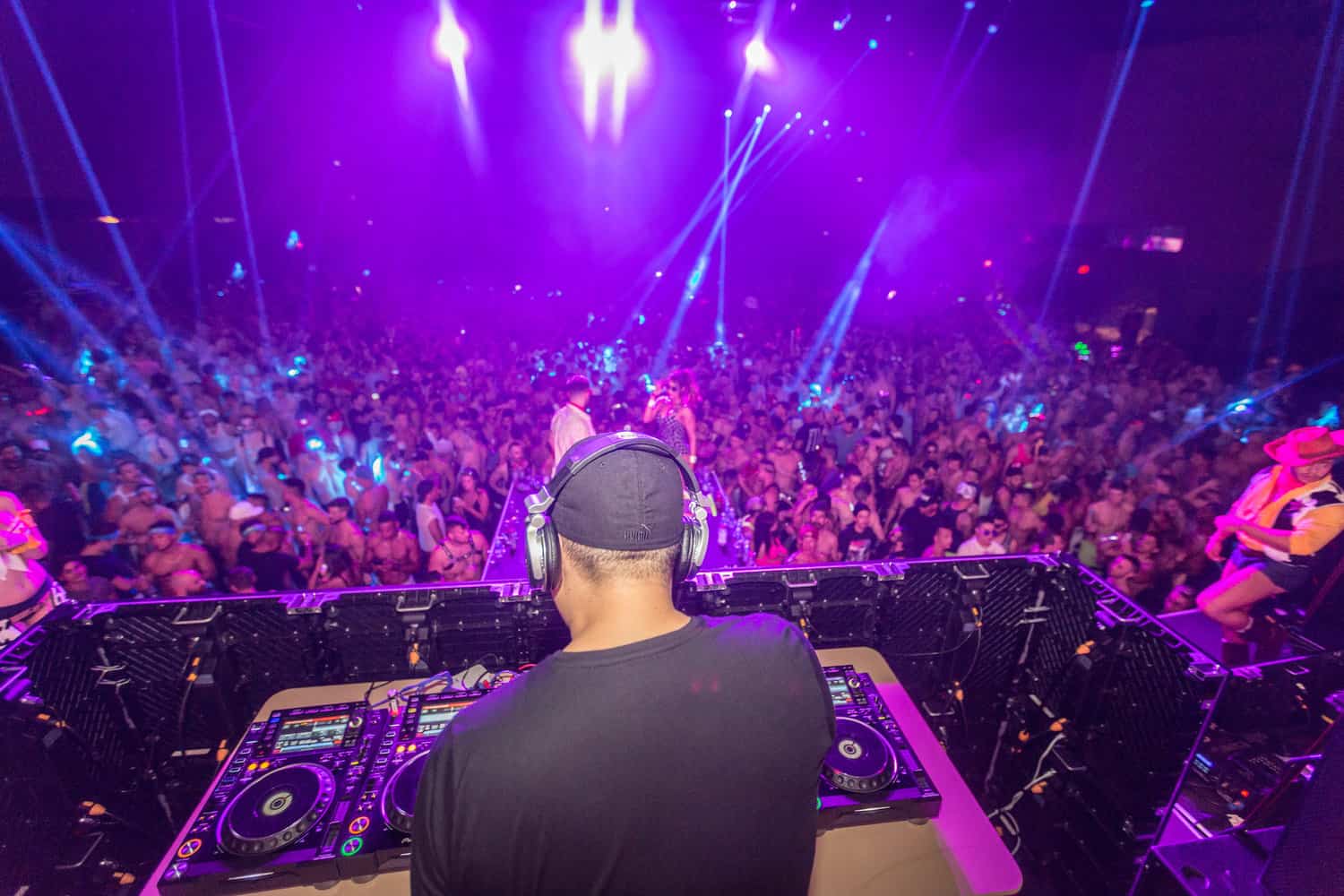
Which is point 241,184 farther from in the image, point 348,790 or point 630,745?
point 630,745

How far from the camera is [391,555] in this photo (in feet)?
13.5

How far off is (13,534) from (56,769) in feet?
6.33

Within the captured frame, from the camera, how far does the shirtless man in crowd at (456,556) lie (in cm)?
402

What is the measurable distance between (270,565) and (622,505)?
3.96m

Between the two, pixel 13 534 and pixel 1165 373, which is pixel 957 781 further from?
pixel 1165 373

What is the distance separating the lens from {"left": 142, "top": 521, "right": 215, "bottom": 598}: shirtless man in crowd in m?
3.70

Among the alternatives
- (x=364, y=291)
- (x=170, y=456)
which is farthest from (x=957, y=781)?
(x=364, y=291)

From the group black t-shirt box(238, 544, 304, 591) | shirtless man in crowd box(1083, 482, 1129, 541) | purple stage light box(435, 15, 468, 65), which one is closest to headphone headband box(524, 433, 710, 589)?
black t-shirt box(238, 544, 304, 591)

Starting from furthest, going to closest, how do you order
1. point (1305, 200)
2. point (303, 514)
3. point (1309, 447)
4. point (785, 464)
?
point (1305, 200) < point (785, 464) < point (303, 514) < point (1309, 447)

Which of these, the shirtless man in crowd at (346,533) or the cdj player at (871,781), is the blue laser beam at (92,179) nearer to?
the shirtless man in crowd at (346,533)

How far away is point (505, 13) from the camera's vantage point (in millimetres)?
10070

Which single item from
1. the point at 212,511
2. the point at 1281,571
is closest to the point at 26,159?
the point at 212,511

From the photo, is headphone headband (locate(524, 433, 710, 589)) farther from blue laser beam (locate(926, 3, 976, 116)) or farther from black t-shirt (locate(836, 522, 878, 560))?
blue laser beam (locate(926, 3, 976, 116))

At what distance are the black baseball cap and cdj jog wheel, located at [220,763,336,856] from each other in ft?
4.09
